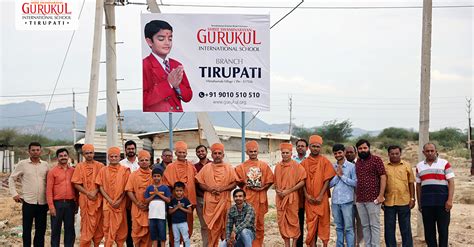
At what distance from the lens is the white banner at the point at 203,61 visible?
1212 cm

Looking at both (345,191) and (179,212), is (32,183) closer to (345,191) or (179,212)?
(179,212)

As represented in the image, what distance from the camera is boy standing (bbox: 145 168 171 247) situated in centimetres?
908

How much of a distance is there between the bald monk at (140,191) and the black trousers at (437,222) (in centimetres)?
402

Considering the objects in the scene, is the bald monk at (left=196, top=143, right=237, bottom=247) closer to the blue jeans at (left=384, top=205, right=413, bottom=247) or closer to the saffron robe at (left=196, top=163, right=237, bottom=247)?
the saffron robe at (left=196, top=163, right=237, bottom=247)

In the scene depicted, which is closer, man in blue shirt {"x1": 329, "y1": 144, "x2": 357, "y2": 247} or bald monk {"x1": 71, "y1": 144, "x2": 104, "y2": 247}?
Result: man in blue shirt {"x1": 329, "y1": 144, "x2": 357, "y2": 247}

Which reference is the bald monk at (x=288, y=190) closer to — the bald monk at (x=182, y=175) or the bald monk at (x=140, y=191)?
the bald monk at (x=182, y=175)

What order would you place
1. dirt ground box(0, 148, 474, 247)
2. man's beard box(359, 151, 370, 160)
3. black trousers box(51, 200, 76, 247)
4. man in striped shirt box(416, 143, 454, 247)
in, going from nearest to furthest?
man in striped shirt box(416, 143, 454, 247)
man's beard box(359, 151, 370, 160)
black trousers box(51, 200, 76, 247)
dirt ground box(0, 148, 474, 247)

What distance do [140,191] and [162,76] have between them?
339 cm

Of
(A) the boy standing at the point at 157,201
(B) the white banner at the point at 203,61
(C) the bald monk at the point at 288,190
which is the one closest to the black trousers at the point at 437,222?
(C) the bald monk at the point at 288,190

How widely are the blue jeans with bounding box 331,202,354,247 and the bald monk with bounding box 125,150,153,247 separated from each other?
277 cm

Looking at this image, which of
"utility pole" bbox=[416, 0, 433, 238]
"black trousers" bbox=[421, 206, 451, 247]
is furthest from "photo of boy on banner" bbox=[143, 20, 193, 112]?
"black trousers" bbox=[421, 206, 451, 247]

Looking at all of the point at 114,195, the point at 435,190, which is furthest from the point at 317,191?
the point at 114,195

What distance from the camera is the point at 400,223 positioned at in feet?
30.1

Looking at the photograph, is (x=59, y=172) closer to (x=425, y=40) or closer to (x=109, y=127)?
(x=109, y=127)
